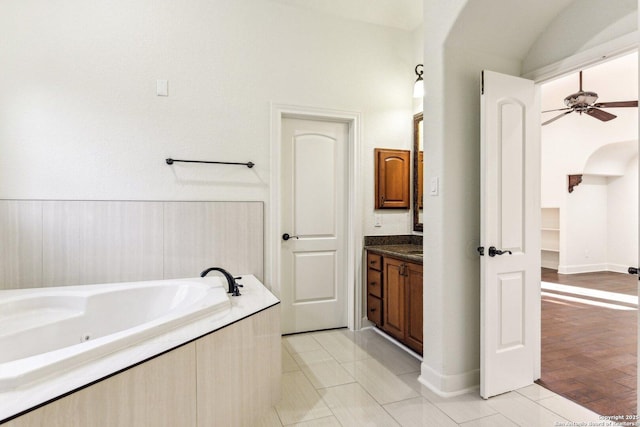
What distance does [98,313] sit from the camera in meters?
2.19

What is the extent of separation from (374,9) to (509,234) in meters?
2.24

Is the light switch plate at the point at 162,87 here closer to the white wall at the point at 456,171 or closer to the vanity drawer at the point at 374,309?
the white wall at the point at 456,171

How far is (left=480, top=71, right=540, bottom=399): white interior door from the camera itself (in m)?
2.10

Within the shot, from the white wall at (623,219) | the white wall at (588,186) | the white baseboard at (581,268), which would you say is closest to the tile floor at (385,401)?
the white baseboard at (581,268)

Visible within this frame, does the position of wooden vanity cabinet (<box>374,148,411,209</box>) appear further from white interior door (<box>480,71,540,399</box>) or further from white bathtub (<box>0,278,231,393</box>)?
white bathtub (<box>0,278,231,393</box>)

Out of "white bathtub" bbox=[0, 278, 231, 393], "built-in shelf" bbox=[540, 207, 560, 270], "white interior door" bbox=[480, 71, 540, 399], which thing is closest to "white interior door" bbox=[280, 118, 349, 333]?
"white bathtub" bbox=[0, 278, 231, 393]

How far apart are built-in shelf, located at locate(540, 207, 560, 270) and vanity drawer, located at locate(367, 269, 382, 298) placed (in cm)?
512

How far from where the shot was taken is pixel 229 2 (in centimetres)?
287

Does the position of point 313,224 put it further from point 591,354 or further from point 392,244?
point 591,354

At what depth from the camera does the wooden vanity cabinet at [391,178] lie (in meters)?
3.37

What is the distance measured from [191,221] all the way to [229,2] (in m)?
1.79

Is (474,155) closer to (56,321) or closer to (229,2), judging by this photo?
(229,2)

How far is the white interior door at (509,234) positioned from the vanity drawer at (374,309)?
1.10 m

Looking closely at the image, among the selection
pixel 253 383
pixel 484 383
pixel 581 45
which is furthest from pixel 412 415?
pixel 581 45
